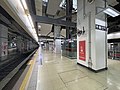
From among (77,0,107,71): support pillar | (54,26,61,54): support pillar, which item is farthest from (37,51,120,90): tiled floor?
(54,26,61,54): support pillar

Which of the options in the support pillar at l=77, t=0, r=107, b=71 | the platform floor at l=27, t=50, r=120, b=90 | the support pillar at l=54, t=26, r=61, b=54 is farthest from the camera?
the support pillar at l=54, t=26, r=61, b=54

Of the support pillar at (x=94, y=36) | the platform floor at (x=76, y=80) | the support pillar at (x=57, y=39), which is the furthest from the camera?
the support pillar at (x=57, y=39)

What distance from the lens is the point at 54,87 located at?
2.49m

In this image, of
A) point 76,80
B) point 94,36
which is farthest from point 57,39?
point 76,80

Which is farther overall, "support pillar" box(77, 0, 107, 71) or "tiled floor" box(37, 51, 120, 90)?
"support pillar" box(77, 0, 107, 71)

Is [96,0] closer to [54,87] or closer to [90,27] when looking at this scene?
[90,27]

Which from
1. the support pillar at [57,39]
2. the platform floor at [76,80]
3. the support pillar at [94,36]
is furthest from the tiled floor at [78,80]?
the support pillar at [57,39]

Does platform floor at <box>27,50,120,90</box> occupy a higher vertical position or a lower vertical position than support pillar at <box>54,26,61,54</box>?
lower

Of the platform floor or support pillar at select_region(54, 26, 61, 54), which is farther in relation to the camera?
support pillar at select_region(54, 26, 61, 54)

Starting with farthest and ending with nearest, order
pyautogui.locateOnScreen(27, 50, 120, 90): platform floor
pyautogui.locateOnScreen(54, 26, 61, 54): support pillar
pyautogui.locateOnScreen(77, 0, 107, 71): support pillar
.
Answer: pyautogui.locateOnScreen(54, 26, 61, 54): support pillar → pyautogui.locateOnScreen(77, 0, 107, 71): support pillar → pyautogui.locateOnScreen(27, 50, 120, 90): platform floor

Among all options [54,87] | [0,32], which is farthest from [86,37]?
[0,32]

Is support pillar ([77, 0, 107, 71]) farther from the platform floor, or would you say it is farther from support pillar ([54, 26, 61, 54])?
support pillar ([54, 26, 61, 54])

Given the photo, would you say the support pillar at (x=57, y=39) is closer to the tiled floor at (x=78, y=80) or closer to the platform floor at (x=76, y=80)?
the platform floor at (x=76, y=80)

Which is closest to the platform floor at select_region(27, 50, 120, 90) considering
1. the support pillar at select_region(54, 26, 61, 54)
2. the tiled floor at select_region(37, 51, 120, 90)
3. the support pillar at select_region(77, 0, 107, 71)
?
the tiled floor at select_region(37, 51, 120, 90)
